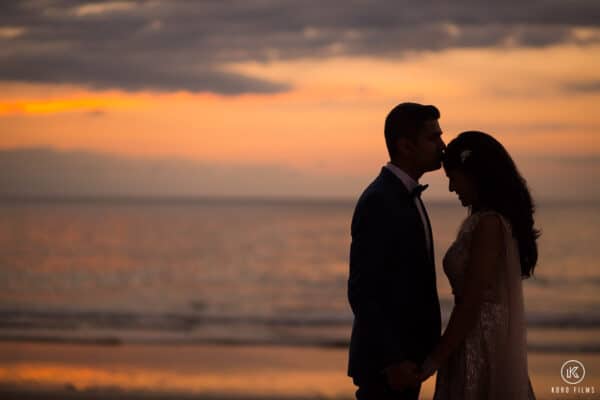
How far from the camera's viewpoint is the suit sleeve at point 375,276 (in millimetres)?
3629

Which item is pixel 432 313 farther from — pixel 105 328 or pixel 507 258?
pixel 105 328

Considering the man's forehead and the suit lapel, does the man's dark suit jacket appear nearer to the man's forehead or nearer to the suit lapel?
the suit lapel

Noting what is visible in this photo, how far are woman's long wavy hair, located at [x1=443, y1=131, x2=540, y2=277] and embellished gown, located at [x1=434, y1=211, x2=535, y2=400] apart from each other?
0.05m

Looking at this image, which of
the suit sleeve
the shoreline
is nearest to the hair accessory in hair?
the suit sleeve

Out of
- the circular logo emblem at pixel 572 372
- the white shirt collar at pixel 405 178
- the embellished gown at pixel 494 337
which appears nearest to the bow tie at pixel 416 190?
the white shirt collar at pixel 405 178

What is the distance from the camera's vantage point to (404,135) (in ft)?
12.4

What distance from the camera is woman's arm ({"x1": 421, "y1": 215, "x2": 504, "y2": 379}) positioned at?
3.68 m

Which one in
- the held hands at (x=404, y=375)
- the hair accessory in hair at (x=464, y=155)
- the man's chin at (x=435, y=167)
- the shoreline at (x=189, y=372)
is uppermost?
the hair accessory in hair at (x=464, y=155)

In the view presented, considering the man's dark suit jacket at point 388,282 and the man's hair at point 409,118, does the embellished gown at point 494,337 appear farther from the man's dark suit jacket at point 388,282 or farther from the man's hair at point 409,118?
the man's hair at point 409,118

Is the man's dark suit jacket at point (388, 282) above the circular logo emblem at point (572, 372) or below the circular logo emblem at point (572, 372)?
above

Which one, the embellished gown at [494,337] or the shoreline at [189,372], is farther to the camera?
the shoreline at [189,372]

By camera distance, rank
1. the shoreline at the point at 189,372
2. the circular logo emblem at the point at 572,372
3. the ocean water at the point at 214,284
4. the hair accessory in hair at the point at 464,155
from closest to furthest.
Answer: the hair accessory in hair at the point at 464,155 < the shoreline at the point at 189,372 < the circular logo emblem at the point at 572,372 < the ocean water at the point at 214,284

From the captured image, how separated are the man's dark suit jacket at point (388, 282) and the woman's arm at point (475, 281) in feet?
0.29

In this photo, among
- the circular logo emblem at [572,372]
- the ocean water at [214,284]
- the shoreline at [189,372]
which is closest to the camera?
the shoreline at [189,372]
